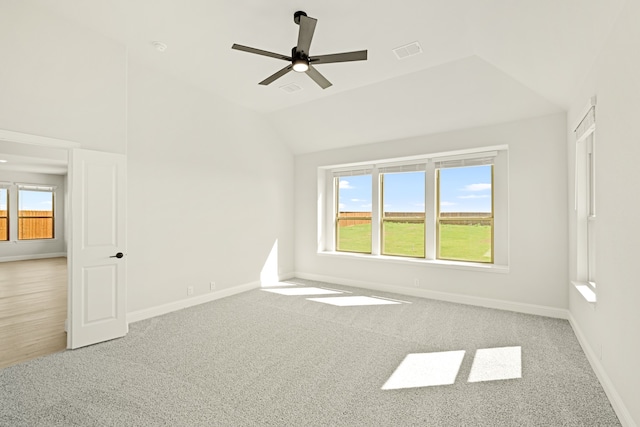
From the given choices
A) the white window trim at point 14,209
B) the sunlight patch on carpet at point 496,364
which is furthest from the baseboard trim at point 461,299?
the white window trim at point 14,209

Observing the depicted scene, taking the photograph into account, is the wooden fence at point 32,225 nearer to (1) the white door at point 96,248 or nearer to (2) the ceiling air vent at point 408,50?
(1) the white door at point 96,248

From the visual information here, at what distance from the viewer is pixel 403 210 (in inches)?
227

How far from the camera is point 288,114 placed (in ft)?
18.6

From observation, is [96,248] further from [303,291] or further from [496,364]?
[496,364]

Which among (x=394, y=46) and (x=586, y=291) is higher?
(x=394, y=46)

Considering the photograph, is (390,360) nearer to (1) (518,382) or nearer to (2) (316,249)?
(1) (518,382)

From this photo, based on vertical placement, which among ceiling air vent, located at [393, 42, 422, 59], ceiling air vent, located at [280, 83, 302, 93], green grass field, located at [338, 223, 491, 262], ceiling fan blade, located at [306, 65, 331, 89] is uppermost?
ceiling air vent, located at [280, 83, 302, 93]

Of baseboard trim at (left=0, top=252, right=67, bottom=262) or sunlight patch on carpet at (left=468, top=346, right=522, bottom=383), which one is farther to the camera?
baseboard trim at (left=0, top=252, right=67, bottom=262)

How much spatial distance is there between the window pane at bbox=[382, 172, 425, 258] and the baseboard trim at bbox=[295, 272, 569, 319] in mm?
703

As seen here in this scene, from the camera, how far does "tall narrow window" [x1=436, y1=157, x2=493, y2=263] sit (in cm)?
490

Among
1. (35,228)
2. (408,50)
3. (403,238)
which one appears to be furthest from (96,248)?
(35,228)

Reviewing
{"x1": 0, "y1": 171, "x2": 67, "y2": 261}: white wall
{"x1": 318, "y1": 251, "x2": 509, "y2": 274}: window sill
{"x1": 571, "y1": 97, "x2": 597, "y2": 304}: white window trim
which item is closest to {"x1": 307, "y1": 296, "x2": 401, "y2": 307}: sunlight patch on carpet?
{"x1": 318, "y1": 251, "x2": 509, "y2": 274}: window sill

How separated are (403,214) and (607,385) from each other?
3703 mm

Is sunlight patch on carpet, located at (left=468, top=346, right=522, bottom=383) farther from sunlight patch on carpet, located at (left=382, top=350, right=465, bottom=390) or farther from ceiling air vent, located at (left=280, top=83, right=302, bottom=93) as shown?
ceiling air vent, located at (left=280, top=83, right=302, bottom=93)
